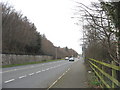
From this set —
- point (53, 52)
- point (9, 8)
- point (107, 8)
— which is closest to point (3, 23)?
point (9, 8)

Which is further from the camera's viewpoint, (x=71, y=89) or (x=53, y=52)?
(x=53, y=52)

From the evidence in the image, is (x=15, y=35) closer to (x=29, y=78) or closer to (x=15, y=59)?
(x=15, y=59)

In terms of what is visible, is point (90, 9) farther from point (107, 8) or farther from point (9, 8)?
point (9, 8)

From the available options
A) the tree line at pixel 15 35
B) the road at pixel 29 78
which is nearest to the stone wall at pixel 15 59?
the tree line at pixel 15 35

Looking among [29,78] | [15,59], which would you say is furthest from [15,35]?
[29,78]

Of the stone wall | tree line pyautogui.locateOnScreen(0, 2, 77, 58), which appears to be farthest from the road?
tree line pyautogui.locateOnScreen(0, 2, 77, 58)

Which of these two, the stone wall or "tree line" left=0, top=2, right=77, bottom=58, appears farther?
"tree line" left=0, top=2, right=77, bottom=58

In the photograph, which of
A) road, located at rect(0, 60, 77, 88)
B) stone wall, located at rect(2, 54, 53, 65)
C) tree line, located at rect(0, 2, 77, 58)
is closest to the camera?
road, located at rect(0, 60, 77, 88)

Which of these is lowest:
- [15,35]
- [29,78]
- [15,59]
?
[29,78]

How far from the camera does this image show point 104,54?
1386 centimetres

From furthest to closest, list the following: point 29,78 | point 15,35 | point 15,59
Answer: point 15,35 < point 15,59 < point 29,78

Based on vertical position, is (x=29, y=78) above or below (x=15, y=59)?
below

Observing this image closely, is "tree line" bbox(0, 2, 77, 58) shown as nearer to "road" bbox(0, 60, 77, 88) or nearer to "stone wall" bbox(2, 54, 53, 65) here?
"stone wall" bbox(2, 54, 53, 65)

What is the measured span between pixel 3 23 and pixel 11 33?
24.2 feet
